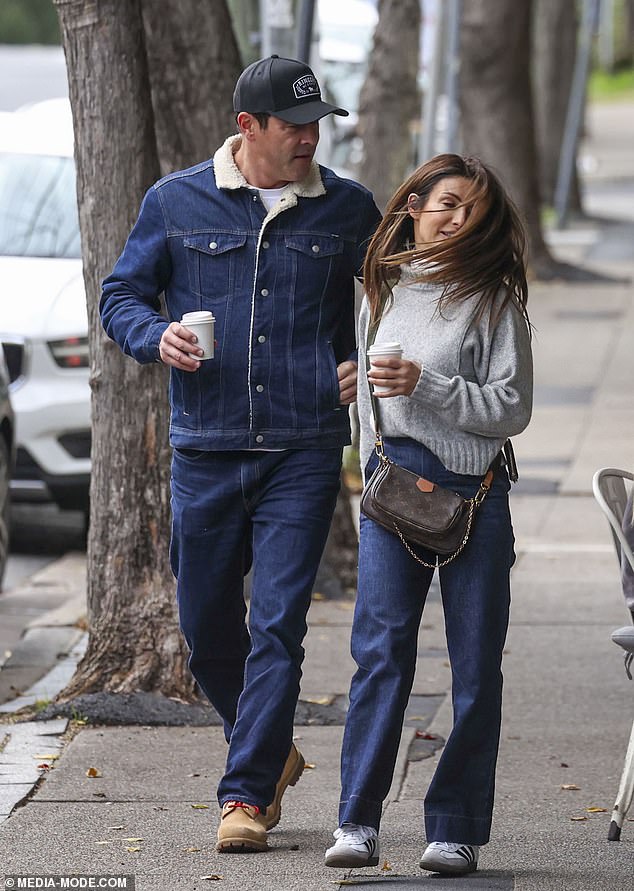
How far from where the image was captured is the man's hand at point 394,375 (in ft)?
13.5

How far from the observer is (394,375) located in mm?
4133

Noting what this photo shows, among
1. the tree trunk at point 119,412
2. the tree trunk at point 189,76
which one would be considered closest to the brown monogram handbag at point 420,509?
the tree trunk at point 119,412

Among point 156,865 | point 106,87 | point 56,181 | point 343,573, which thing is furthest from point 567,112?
point 156,865

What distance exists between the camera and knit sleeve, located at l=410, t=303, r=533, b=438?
Answer: 4246 mm

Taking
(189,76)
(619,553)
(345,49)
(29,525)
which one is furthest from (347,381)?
(345,49)

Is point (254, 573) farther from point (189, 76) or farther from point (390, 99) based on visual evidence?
point (390, 99)

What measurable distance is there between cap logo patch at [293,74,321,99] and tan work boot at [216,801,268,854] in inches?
71.6

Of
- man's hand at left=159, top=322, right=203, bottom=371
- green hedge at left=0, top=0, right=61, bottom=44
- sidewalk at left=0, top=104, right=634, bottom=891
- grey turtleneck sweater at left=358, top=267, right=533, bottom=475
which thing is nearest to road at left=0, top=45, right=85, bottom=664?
sidewalk at left=0, top=104, right=634, bottom=891

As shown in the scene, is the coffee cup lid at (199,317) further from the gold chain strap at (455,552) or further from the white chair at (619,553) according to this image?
the white chair at (619,553)

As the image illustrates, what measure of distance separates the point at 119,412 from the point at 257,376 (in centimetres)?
163

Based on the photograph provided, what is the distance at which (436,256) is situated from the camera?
4324 mm

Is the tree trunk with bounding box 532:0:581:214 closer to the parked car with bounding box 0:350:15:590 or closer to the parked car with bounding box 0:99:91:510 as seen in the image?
the parked car with bounding box 0:99:91:510

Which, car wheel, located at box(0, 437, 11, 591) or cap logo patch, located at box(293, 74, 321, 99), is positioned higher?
cap logo patch, located at box(293, 74, 321, 99)

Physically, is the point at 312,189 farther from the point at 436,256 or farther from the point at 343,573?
the point at 343,573
